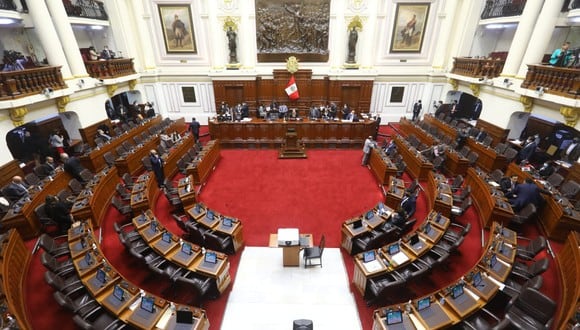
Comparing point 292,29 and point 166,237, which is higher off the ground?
point 292,29

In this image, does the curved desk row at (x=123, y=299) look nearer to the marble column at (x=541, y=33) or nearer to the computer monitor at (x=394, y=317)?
the computer monitor at (x=394, y=317)

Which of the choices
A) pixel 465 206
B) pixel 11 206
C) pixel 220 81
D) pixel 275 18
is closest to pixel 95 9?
pixel 220 81

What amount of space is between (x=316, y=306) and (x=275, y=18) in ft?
50.4

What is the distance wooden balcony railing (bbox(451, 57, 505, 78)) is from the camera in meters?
12.5

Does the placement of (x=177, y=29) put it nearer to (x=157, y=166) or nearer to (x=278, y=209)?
(x=157, y=166)

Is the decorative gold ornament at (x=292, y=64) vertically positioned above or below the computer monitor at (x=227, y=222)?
above

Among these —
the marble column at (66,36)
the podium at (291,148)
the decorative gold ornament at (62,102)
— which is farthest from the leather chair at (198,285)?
the marble column at (66,36)

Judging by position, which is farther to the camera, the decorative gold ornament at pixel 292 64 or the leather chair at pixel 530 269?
the decorative gold ornament at pixel 292 64

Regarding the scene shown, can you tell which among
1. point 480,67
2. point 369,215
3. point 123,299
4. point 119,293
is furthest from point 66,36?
point 480,67

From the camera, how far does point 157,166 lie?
32.0 feet

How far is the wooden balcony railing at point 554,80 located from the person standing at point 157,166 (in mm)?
13925

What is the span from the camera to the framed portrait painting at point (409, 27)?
1556 cm

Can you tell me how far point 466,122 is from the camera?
15250 millimetres

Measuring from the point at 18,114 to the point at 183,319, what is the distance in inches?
375
